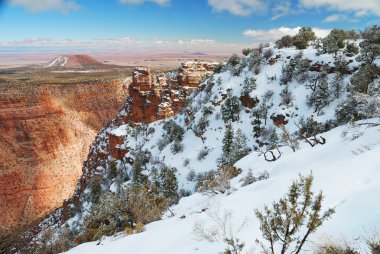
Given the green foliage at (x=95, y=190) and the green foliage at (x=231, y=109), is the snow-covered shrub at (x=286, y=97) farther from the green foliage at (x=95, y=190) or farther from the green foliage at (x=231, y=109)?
the green foliage at (x=95, y=190)

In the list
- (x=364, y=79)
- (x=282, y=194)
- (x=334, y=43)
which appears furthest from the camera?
(x=334, y=43)

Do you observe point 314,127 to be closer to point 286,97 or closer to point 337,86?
point 337,86

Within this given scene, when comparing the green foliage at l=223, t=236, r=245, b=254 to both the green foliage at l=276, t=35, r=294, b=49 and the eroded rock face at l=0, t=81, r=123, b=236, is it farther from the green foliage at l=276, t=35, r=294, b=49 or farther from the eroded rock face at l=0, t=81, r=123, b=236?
the eroded rock face at l=0, t=81, r=123, b=236

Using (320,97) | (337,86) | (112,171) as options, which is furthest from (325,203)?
(112,171)

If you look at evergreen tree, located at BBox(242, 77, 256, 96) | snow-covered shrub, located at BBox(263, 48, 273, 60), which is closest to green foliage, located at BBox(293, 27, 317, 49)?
snow-covered shrub, located at BBox(263, 48, 273, 60)

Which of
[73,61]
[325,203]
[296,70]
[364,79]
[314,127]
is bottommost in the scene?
[314,127]

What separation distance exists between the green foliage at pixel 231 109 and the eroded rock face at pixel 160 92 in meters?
9.88

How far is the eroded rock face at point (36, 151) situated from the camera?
46938 mm

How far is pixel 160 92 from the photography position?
125ft

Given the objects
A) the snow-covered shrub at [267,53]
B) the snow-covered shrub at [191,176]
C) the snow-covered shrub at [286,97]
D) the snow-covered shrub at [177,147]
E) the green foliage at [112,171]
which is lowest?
the green foliage at [112,171]

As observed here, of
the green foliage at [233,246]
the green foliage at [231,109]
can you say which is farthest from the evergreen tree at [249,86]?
the green foliage at [233,246]

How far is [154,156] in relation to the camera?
26.5 meters

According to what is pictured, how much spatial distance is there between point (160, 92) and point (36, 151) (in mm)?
29817

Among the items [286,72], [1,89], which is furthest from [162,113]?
[1,89]
